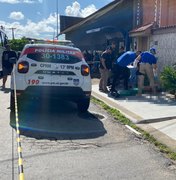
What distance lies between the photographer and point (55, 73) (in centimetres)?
660

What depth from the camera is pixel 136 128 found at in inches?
241

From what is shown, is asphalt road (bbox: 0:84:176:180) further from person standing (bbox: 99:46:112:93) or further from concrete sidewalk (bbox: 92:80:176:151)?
person standing (bbox: 99:46:112:93)

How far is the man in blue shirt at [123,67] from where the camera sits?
10.1 meters

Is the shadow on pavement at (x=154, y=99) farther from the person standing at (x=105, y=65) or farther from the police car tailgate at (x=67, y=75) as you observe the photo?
the police car tailgate at (x=67, y=75)

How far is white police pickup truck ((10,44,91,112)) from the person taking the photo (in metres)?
6.49

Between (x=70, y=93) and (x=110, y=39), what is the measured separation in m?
15.2

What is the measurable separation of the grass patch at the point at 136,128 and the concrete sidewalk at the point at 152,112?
0.37 ft

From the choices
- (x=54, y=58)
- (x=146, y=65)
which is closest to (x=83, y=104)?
(x=54, y=58)

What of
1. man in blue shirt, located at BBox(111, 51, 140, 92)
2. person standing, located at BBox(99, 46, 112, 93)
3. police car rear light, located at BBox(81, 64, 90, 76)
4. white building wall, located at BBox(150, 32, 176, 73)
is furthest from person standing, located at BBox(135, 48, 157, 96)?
police car rear light, located at BBox(81, 64, 90, 76)

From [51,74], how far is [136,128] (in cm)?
214

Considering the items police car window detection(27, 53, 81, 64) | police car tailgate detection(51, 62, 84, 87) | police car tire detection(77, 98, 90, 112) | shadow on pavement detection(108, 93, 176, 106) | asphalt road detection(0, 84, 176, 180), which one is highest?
police car window detection(27, 53, 81, 64)

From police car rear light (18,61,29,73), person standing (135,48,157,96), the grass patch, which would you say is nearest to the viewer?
the grass patch

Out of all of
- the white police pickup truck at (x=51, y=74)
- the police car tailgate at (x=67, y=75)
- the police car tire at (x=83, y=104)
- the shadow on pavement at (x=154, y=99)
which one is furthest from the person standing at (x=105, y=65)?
the police car tailgate at (x=67, y=75)

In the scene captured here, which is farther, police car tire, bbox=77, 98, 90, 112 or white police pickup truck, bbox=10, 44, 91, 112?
police car tire, bbox=77, 98, 90, 112
